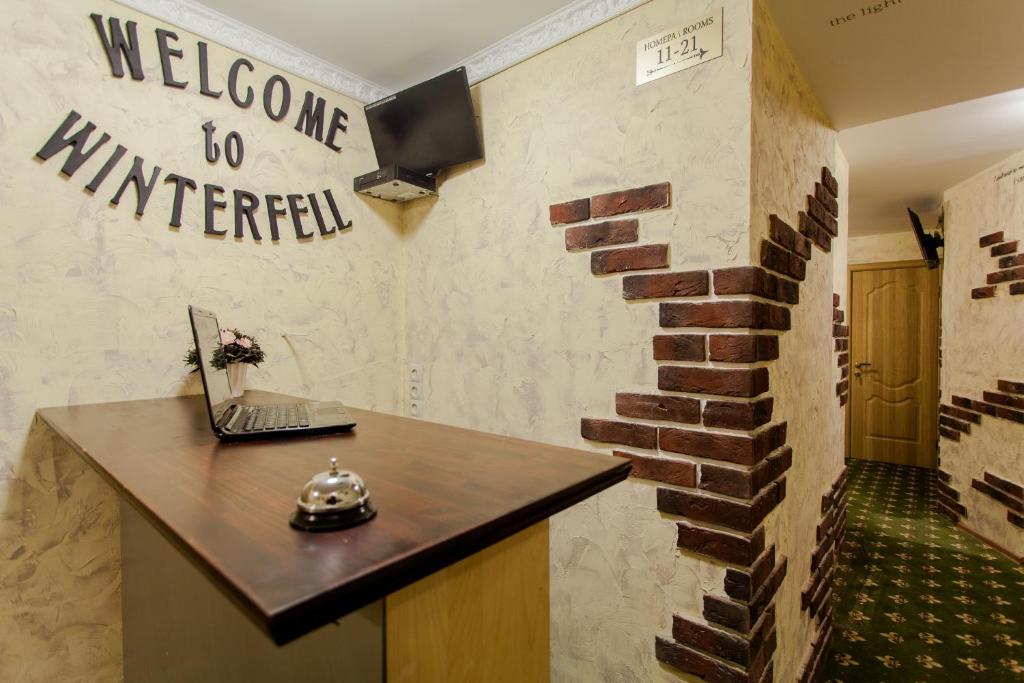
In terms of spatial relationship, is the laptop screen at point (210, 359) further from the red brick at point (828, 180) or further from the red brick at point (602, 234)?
the red brick at point (828, 180)

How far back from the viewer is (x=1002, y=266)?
3.09 meters

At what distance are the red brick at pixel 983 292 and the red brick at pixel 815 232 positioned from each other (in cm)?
196

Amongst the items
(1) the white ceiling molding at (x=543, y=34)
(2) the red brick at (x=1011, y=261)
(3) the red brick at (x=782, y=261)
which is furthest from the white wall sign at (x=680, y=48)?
(2) the red brick at (x=1011, y=261)

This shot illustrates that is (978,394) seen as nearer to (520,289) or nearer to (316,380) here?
(520,289)

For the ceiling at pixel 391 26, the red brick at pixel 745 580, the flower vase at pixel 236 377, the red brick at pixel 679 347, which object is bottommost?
the red brick at pixel 745 580

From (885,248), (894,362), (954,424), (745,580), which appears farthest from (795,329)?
(885,248)

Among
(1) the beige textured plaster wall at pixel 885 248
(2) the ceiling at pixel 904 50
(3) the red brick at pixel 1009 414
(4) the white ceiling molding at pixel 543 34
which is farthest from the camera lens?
(1) the beige textured plaster wall at pixel 885 248

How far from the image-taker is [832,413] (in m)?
2.34

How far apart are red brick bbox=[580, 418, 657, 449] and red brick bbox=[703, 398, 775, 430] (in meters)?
0.18

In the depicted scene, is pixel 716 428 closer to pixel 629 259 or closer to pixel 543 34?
pixel 629 259

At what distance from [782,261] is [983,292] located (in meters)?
2.87

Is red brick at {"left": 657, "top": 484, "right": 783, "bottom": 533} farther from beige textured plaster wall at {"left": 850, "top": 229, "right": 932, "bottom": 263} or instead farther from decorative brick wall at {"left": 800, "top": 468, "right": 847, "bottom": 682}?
beige textured plaster wall at {"left": 850, "top": 229, "right": 932, "bottom": 263}

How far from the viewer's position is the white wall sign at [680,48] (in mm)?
1402

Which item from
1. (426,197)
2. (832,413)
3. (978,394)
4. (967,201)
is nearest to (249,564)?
(426,197)
